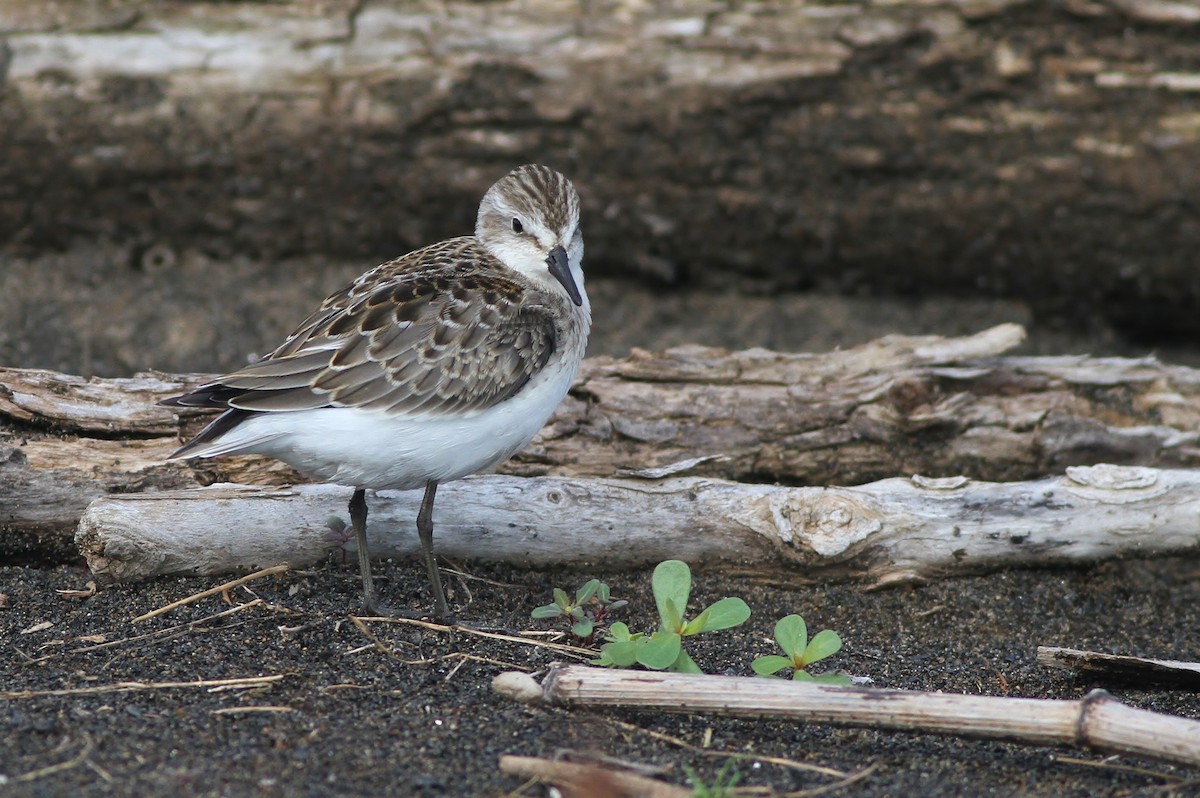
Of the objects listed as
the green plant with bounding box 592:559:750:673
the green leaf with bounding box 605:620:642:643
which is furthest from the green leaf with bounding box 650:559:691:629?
the green leaf with bounding box 605:620:642:643

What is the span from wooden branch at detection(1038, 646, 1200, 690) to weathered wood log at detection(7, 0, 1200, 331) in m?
3.68

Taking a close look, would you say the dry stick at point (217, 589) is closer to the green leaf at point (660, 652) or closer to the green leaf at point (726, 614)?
the green leaf at point (660, 652)

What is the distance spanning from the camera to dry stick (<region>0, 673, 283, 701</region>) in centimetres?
397

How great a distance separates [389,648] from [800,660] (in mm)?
1402

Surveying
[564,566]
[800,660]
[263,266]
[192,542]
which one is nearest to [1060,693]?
[800,660]

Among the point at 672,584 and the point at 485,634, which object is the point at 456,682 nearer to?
the point at 485,634

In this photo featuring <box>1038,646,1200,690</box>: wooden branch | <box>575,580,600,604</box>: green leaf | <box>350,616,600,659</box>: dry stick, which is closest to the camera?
<box>1038,646,1200,690</box>: wooden branch

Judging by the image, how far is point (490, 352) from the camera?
189 inches

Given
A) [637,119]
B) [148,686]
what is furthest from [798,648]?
[637,119]

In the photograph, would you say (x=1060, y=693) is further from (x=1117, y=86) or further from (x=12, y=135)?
(x=12, y=135)

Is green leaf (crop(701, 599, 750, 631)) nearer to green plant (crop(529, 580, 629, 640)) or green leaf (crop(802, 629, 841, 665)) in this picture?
green leaf (crop(802, 629, 841, 665))

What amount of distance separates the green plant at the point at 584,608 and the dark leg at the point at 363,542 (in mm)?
598

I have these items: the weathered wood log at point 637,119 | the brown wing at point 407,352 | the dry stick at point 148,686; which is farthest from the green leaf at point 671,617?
the weathered wood log at point 637,119

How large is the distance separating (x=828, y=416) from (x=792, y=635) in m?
1.80
